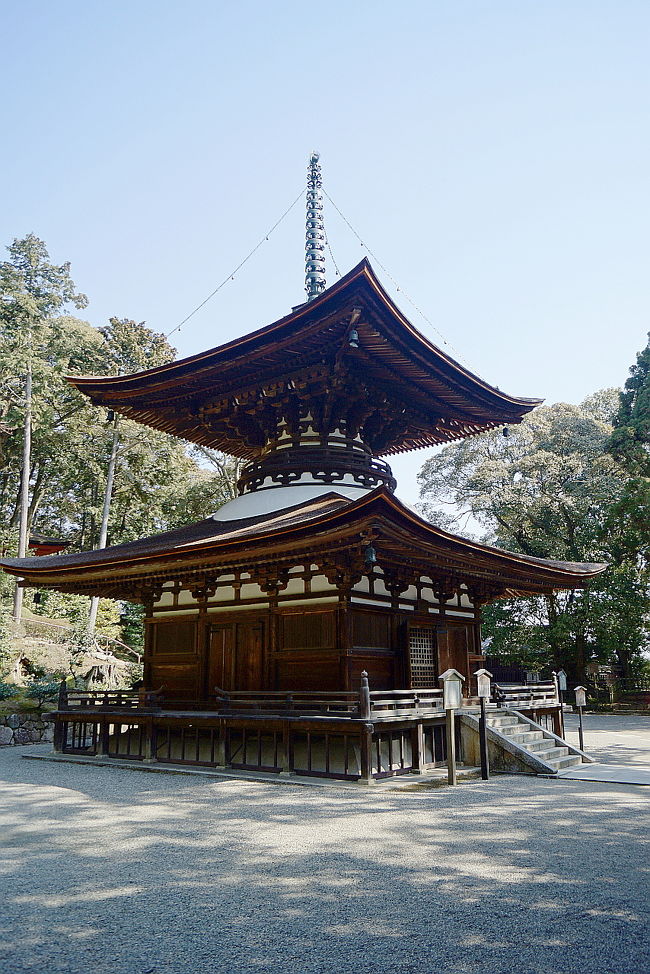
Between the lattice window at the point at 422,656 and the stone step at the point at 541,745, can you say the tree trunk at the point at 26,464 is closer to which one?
the lattice window at the point at 422,656

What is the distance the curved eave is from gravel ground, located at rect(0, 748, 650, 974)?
3727 mm

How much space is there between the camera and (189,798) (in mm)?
9016

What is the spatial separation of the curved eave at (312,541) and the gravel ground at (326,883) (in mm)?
3727

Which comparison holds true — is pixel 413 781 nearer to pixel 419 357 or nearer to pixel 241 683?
pixel 241 683

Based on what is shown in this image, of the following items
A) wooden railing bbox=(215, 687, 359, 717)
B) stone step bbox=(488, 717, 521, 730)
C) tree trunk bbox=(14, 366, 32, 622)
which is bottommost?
stone step bbox=(488, 717, 521, 730)

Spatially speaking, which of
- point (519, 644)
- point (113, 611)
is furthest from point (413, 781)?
point (519, 644)

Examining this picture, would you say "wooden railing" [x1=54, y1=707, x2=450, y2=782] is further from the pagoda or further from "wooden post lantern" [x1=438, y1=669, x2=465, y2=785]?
"wooden post lantern" [x1=438, y1=669, x2=465, y2=785]

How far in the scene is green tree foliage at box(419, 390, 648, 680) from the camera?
31.9m

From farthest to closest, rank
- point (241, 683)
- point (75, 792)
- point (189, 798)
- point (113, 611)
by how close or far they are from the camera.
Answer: point (113, 611) → point (241, 683) → point (75, 792) → point (189, 798)

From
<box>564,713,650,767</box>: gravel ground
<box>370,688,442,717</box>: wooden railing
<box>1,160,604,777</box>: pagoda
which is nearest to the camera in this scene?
<box>370,688,442,717</box>: wooden railing

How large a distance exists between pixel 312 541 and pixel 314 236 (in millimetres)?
11143

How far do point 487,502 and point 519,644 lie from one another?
7.60m

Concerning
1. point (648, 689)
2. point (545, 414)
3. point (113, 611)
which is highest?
point (545, 414)

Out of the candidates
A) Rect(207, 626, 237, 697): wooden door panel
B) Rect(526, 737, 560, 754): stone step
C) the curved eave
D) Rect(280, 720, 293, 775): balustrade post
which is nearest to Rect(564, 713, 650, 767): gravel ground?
Rect(526, 737, 560, 754): stone step
